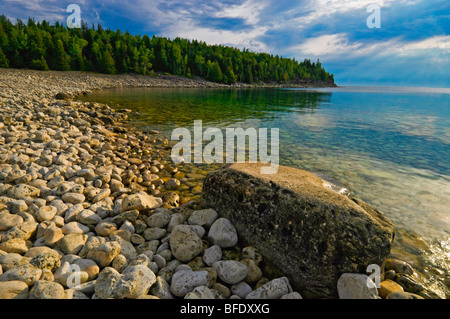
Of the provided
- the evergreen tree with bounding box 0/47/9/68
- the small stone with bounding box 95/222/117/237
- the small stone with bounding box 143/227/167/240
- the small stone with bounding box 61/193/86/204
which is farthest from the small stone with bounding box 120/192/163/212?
the evergreen tree with bounding box 0/47/9/68

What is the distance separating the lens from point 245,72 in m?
124

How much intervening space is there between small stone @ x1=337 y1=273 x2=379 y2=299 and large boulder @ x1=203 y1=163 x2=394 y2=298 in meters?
0.11

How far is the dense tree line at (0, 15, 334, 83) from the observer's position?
69375 mm

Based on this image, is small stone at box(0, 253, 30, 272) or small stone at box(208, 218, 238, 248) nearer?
small stone at box(0, 253, 30, 272)

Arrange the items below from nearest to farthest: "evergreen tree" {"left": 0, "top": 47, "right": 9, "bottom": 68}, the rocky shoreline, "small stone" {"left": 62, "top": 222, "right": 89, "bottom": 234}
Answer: the rocky shoreline
"small stone" {"left": 62, "top": 222, "right": 89, "bottom": 234}
"evergreen tree" {"left": 0, "top": 47, "right": 9, "bottom": 68}

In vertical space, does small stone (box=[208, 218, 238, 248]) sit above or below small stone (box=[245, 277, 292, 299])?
above

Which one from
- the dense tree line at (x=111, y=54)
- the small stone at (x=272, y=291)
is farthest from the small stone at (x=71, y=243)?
the dense tree line at (x=111, y=54)

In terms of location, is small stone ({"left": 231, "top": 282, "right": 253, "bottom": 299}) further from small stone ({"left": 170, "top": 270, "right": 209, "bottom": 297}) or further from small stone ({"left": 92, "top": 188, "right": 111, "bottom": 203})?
small stone ({"left": 92, "top": 188, "right": 111, "bottom": 203})

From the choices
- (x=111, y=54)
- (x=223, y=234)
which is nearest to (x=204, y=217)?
(x=223, y=234)

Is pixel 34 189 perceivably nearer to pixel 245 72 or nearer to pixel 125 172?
pixel 125 172

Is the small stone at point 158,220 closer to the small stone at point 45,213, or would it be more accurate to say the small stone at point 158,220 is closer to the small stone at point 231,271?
the small stone at point 231,271

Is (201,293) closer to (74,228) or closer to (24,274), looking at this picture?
(24,274)

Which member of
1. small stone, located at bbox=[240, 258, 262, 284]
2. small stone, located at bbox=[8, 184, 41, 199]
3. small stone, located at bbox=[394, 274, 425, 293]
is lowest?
small stone, located at bbox=[394, 274, 425, 293]

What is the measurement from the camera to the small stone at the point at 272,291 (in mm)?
2787
